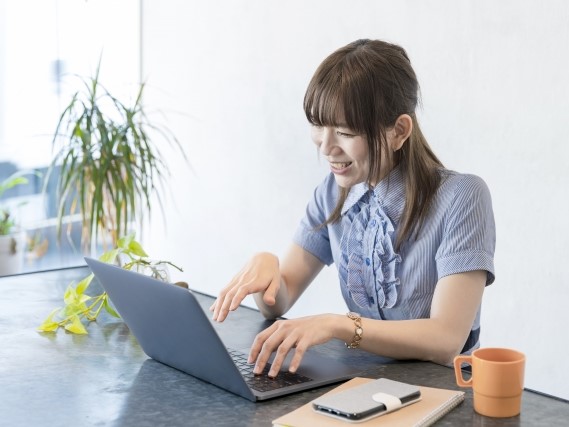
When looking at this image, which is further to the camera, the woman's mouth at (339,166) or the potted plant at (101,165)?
the potted plant at (101,165)

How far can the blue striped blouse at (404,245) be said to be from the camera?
76.1 inches

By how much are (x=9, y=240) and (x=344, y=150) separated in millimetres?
2776

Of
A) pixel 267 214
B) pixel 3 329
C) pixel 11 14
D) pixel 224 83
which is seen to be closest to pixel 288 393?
pixel 3 329

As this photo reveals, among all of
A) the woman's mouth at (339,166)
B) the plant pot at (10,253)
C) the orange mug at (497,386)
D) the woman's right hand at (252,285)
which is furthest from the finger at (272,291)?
the plant pot at (10,253)

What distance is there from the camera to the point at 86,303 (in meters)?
→ 2.12

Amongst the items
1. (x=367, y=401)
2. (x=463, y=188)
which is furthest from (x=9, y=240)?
(x=367, y=401)

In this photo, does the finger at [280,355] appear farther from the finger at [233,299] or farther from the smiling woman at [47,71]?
the smiling woman at [47,71]

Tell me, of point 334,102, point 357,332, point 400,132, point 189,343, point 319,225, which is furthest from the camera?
point 319,225

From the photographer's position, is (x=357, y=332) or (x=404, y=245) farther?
(x=404, y=245)

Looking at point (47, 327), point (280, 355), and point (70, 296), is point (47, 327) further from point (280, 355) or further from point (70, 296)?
point (280, 355)

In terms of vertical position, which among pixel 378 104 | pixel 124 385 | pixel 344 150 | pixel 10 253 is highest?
pixel 378 104

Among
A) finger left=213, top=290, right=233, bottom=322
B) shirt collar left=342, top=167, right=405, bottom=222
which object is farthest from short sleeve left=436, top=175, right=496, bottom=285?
finger left=213, top=290, right=233, bottom=322

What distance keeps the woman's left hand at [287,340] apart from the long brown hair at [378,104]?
0.42 meters

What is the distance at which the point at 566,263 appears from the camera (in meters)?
3.09
